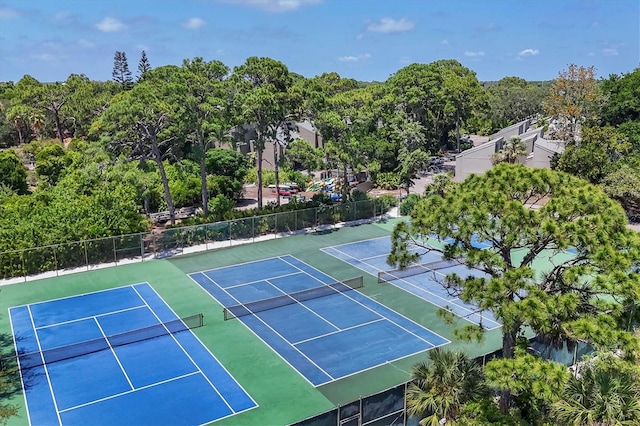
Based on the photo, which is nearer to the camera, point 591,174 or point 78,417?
point 78,417

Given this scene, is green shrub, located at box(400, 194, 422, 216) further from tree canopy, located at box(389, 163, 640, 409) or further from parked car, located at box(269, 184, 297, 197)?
tree canopy, located at box(389, 163, 640, 409)

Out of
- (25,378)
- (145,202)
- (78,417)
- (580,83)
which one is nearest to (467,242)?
(78,417)

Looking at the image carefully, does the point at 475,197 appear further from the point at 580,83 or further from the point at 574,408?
the point at 580,83

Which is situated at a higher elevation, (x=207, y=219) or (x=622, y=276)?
(x=622, y=276)

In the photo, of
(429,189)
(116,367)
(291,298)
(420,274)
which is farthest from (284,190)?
(116,367)

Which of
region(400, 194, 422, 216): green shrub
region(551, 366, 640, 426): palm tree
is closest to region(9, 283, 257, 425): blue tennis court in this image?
region(551, 366, 640, 426): palm tree
